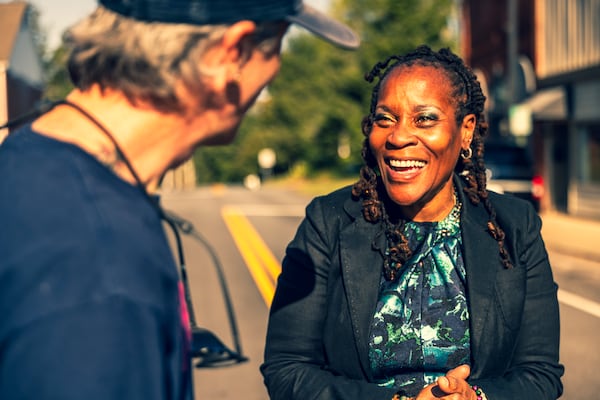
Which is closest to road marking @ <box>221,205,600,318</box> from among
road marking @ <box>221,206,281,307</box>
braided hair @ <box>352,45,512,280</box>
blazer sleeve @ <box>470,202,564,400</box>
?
road marking @ <box>221,206,281,307</box>

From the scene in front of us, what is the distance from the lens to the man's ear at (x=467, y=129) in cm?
287

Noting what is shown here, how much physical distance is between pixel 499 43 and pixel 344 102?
47.1 feet

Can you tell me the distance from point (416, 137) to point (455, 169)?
1.07 ft

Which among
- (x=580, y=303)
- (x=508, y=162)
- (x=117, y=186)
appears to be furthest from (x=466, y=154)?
(x=508, y=162)

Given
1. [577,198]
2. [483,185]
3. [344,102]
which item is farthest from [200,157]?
[483,185]

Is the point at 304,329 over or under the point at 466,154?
under

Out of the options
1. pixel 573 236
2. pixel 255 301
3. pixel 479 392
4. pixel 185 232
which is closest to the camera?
pixel 185 232

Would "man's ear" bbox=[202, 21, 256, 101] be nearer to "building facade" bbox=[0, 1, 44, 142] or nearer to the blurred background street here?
the blurred background street

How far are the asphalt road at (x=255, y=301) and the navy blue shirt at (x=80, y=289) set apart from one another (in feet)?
17.8

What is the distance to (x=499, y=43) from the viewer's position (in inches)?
1321

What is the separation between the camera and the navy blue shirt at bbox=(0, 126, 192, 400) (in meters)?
1.05

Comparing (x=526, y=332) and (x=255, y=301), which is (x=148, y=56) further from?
(x=255, y=301)

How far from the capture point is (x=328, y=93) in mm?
73938

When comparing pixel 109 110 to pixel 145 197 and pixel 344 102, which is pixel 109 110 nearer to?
pixel 145 197
